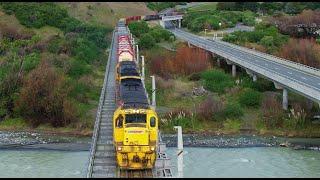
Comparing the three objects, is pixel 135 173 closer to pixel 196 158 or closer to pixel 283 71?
pixel 196 158

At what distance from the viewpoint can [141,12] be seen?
170375 mm

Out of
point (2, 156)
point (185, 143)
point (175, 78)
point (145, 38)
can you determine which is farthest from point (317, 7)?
point (2, 156)

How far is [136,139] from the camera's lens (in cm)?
3294

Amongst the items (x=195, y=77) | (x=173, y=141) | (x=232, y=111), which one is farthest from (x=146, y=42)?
(x=173, y=141)

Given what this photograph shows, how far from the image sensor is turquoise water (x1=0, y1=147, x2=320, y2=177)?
136 feet

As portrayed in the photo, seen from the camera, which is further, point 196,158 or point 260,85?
point 260,85

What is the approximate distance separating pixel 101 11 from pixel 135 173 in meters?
112

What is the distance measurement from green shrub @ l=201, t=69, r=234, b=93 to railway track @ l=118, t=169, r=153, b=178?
113 ft

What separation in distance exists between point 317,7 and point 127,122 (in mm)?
129473

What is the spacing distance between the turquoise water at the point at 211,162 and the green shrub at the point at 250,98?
1166cm

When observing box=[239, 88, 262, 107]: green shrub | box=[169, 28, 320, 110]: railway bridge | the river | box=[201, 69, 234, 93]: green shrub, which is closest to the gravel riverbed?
the river

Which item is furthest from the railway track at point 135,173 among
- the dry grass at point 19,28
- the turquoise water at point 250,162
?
the dry grass at point 19,28

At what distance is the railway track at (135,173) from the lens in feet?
108

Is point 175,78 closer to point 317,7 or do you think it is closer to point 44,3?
point 44,3
